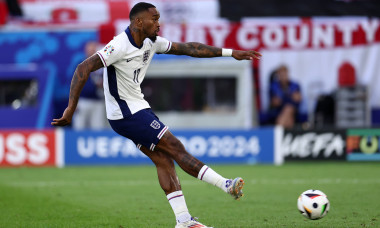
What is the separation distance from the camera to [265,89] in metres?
20.0

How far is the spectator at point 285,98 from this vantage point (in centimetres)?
1900

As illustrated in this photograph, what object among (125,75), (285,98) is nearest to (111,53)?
(125,75)

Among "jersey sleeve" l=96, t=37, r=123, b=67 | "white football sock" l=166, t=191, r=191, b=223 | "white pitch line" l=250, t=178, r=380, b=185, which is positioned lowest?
"white pitch line" l=250, t=178, r=380, b=185

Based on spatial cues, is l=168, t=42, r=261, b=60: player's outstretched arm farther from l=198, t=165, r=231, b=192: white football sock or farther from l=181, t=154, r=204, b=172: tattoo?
l=198, t=165, r=231, b=192: white football sock

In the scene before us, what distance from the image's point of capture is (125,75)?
7434mm

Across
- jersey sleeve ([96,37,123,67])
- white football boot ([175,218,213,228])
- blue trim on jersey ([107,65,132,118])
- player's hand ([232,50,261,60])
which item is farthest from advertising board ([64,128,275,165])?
jersey sleeve ([96,37,123,67])

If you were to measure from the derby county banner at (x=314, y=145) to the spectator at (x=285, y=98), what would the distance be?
231cm

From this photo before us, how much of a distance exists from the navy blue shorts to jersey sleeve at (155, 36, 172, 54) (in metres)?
0.76

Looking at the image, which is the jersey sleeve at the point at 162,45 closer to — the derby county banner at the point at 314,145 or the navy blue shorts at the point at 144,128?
the navy blue shorts at the point at 144,128

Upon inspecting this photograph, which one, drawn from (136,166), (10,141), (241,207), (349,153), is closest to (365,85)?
(349,153)

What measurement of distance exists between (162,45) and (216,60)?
38.9 ft

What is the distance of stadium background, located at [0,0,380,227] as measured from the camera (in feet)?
62.4

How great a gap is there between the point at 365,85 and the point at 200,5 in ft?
17.5

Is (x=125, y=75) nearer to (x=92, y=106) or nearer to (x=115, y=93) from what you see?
(x=115, y=93)
